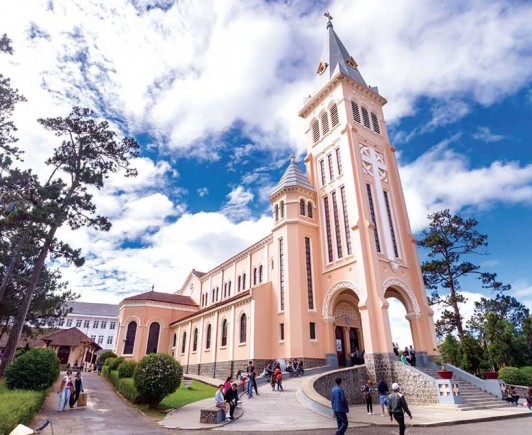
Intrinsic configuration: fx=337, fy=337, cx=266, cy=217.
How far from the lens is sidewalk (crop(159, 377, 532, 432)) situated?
452 inches

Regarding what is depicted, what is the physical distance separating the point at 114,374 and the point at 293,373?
1209 cm

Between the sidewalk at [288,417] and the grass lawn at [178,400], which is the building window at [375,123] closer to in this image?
the sidewalk at [288,417]

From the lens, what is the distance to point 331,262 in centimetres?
2661

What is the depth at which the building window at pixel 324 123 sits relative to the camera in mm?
31994

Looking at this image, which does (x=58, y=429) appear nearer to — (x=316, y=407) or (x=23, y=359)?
(x=23, y=359)

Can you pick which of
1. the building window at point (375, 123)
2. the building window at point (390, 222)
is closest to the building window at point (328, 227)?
the building window at point (390, 222)

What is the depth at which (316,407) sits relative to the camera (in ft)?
45.4

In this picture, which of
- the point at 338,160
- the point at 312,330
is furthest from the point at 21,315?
the point at 338,160

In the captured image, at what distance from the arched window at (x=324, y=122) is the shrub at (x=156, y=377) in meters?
24.7

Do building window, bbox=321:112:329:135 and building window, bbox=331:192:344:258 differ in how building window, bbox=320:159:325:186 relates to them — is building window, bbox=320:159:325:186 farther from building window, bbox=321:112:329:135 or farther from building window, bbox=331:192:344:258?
building window, bbox=321:112:329:135

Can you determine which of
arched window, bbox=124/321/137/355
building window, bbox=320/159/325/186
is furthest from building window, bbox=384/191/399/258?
arched window, bbox=124/321/137/355

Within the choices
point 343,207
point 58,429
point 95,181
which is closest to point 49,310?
point 95,181

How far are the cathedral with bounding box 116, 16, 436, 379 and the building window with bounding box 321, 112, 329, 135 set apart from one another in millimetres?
109

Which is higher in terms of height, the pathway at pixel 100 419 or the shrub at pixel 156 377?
the shrub at pixel 156 377
